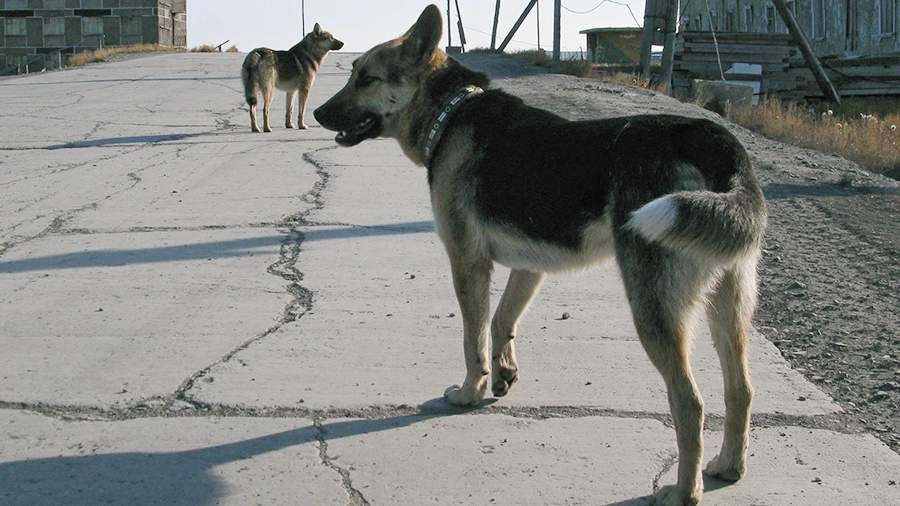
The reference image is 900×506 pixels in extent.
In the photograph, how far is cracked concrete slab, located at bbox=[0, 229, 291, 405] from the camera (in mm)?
5008

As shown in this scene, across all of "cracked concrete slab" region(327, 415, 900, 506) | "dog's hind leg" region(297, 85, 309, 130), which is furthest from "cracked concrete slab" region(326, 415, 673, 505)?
"dog's hind leg" region(297, 85, 309, 130)

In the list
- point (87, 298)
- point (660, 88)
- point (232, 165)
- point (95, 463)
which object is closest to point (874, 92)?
point (660, 88)

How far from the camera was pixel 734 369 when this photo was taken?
4.00m

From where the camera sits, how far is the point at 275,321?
590cm

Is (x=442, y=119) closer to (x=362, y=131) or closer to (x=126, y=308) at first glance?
(x=362, y=131)

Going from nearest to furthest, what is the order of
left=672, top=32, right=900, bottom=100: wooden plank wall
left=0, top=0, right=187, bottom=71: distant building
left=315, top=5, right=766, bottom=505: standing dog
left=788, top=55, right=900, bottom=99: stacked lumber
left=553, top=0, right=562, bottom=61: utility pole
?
left=315, top=5, right=766, bottom=505: standing dog, left=672, top=32, right=900, bottom=100: wooden plank wall, left=788, top=55, right=900, bottom=99: stacked lumber, left=553, top=0, right=562, bottom=61: utility pole, left=0, top=0, right=187, bottom=71: distant building

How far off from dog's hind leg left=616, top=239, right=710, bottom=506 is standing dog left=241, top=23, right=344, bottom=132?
10833 millimetres

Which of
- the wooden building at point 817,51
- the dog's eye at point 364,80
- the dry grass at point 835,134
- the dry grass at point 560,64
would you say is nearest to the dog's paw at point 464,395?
the dog's eye at point 364,80

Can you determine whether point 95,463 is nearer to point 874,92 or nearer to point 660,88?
point 660,88

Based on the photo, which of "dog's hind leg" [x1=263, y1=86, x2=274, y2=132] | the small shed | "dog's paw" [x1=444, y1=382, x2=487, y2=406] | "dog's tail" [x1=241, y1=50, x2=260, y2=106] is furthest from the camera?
the small shed

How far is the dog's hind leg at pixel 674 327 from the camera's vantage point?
371 cm

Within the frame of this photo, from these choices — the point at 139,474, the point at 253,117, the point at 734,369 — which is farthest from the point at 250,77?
the point at 734,369

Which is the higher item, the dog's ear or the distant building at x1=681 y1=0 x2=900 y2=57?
the distant building at x1=681 y1=0 x2=900 y2=57

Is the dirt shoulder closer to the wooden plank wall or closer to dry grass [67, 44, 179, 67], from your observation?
the wooden plank wall
